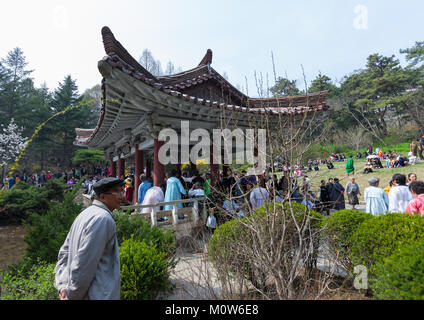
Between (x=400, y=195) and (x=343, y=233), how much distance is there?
1.87 m

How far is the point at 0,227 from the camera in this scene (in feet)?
37.7

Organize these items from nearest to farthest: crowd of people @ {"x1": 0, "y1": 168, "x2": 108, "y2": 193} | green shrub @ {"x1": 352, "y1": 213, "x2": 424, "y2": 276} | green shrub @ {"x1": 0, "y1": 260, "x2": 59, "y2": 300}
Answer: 1. green shrub @ {"x1": 0, "y1": 260, "x2": 59, "y2": 300}
2. green shrub @ {"x1": 352, "y1": 213, "x2": 424, "y2": 276}
3. crowd of people @ {"x1": 0, "y1": 168, "x2": 108, "y2": 193}

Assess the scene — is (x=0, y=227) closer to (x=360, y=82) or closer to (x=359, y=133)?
(x=359, y=133)

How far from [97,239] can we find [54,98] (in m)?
39.2

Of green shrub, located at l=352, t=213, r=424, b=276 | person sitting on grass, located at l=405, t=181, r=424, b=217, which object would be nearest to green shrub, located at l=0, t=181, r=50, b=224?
green shrub, located at l=352, t=213, r=424, b=276

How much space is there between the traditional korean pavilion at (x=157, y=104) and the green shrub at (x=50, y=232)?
2.11 metres

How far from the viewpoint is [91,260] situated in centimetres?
153

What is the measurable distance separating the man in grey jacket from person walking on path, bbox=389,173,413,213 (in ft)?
15.7

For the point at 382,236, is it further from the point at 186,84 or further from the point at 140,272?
the point at 186,84

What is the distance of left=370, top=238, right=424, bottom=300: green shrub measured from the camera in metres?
1.62

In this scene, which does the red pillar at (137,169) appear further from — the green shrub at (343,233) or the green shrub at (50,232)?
the green shrub at (343,233)

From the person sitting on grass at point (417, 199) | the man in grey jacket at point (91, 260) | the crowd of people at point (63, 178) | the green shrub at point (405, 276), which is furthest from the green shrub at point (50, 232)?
the crowd of people at point (63, 178)

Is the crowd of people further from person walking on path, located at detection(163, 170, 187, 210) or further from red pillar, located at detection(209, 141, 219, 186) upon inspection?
person walking on path, located at detection(163, 170, 187, 210)

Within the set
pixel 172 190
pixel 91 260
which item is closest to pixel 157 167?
pixel 172 190
